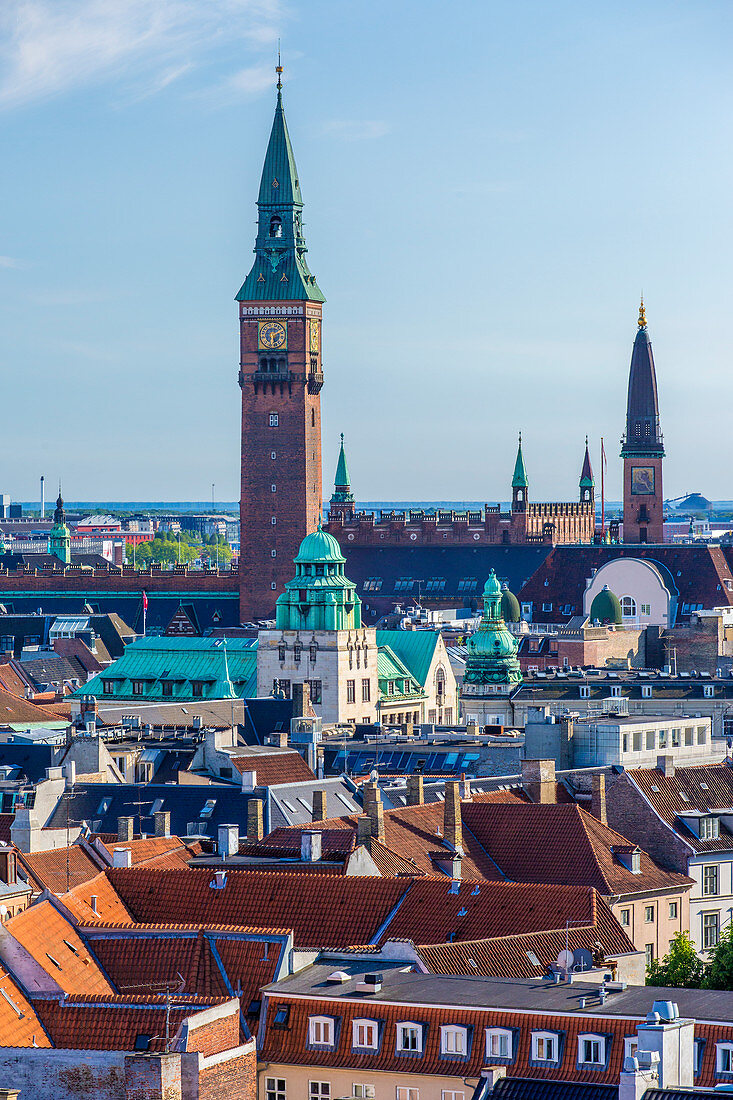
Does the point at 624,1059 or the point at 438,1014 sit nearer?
the point at 624,1059

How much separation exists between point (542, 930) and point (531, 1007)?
12698mm

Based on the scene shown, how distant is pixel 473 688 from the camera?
5645 inches

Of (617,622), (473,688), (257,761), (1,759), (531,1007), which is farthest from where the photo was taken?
(617,622)

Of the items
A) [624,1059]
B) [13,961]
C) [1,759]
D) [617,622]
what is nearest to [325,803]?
[1,759]

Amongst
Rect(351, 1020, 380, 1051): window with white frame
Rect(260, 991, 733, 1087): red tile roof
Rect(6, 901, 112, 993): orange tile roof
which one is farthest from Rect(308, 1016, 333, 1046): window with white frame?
Rect(6, 901, 112, 993): orange tile roof

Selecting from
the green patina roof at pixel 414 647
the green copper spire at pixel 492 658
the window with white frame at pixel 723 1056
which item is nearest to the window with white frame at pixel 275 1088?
the window with white frame at pixel 723 1056

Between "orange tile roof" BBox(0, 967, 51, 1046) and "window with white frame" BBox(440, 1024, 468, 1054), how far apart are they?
24.5ft

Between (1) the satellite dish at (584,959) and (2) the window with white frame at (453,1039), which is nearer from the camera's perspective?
(2) the window with white frame at (453,1039)

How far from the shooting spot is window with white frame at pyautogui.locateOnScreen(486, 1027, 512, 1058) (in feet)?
168

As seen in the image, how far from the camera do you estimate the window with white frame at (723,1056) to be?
5000cm

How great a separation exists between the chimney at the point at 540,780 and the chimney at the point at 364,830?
1363 centimetres

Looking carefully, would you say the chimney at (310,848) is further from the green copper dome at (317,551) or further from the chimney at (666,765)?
the green copper dome at (317,551)

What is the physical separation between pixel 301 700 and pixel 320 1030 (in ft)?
264

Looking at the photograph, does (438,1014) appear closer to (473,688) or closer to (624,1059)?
(624,1059)
